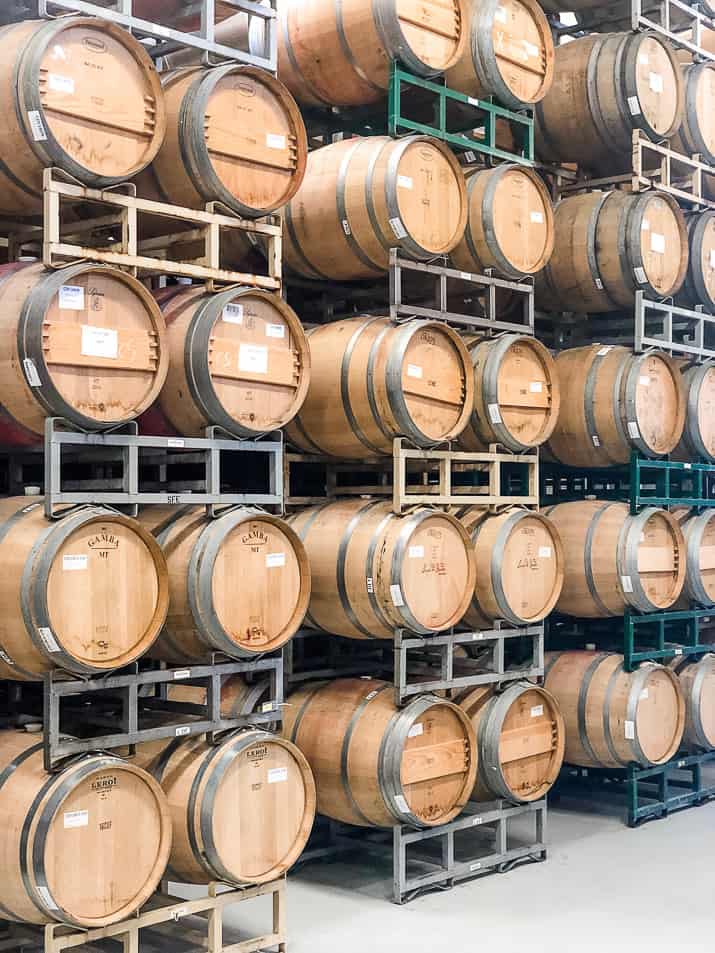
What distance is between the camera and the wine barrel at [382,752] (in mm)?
7473

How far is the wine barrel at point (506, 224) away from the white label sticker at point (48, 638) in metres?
3.91

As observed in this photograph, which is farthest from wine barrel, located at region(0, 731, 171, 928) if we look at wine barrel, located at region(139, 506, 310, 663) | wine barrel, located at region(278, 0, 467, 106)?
wine barrel, located at region(278, 0, 467, 106)

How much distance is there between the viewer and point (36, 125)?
5.67 meters

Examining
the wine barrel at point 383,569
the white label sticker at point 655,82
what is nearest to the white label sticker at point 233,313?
the wine barrel at point 383,569

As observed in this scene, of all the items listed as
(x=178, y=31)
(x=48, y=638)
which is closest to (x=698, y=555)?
(x=178, y=31)

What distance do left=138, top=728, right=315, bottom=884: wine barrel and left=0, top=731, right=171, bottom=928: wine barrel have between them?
27 centimetres

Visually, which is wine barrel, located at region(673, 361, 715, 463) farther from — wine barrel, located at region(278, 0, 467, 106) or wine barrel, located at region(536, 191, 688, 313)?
wine barrel, located at region(278, 0, 467, 106)

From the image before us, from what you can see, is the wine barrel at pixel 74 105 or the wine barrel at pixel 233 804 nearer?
the wine barrel at pixel 74 105

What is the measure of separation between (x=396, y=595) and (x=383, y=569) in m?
0.16

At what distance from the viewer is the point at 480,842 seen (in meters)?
8.73

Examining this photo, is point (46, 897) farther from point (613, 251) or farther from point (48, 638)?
point (613, 251)

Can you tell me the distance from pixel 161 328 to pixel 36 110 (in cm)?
105

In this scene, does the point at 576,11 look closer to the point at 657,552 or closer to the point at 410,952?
the point at 657,552

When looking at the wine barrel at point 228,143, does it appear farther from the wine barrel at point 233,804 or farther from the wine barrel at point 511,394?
the wine barrel at point 233,804
